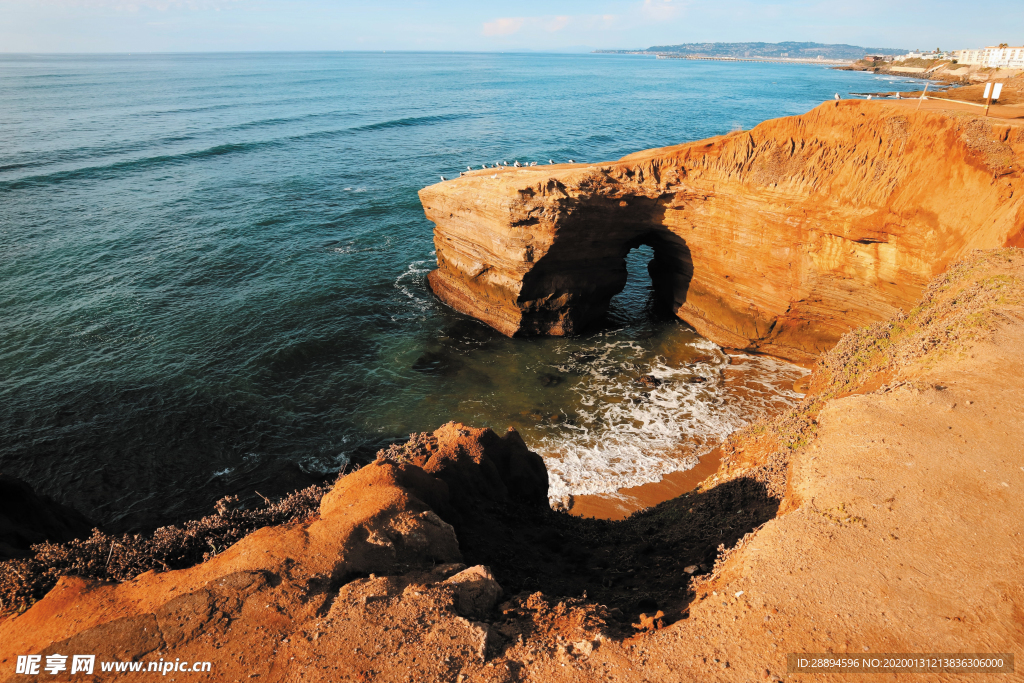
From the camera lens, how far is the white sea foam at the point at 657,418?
13656 mm

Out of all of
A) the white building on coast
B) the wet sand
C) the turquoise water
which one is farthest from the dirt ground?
the white building on coast

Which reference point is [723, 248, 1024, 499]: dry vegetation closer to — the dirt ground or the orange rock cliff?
the orange rock cliff

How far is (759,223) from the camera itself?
15680mm

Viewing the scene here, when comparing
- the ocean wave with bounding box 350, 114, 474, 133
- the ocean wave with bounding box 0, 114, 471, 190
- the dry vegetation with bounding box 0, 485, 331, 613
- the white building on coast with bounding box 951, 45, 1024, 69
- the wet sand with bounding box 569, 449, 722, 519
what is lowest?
the wet sand with bounding box 569, 449, 722, 519

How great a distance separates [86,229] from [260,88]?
7282 cm

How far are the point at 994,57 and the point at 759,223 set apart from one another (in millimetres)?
111778

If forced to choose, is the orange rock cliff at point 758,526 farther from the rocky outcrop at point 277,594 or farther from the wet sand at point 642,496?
the wet sand at point 642,496

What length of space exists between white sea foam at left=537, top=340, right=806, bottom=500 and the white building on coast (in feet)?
297

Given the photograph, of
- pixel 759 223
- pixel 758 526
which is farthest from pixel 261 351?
pixel 759 223

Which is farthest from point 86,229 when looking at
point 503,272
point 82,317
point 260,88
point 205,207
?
point 260,88

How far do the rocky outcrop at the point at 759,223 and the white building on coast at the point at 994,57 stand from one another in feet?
289

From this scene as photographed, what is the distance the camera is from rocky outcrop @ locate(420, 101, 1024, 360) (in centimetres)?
1320

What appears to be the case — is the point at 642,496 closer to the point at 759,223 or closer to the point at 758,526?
the point at 758,526

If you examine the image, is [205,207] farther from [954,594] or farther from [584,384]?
[954,594]
